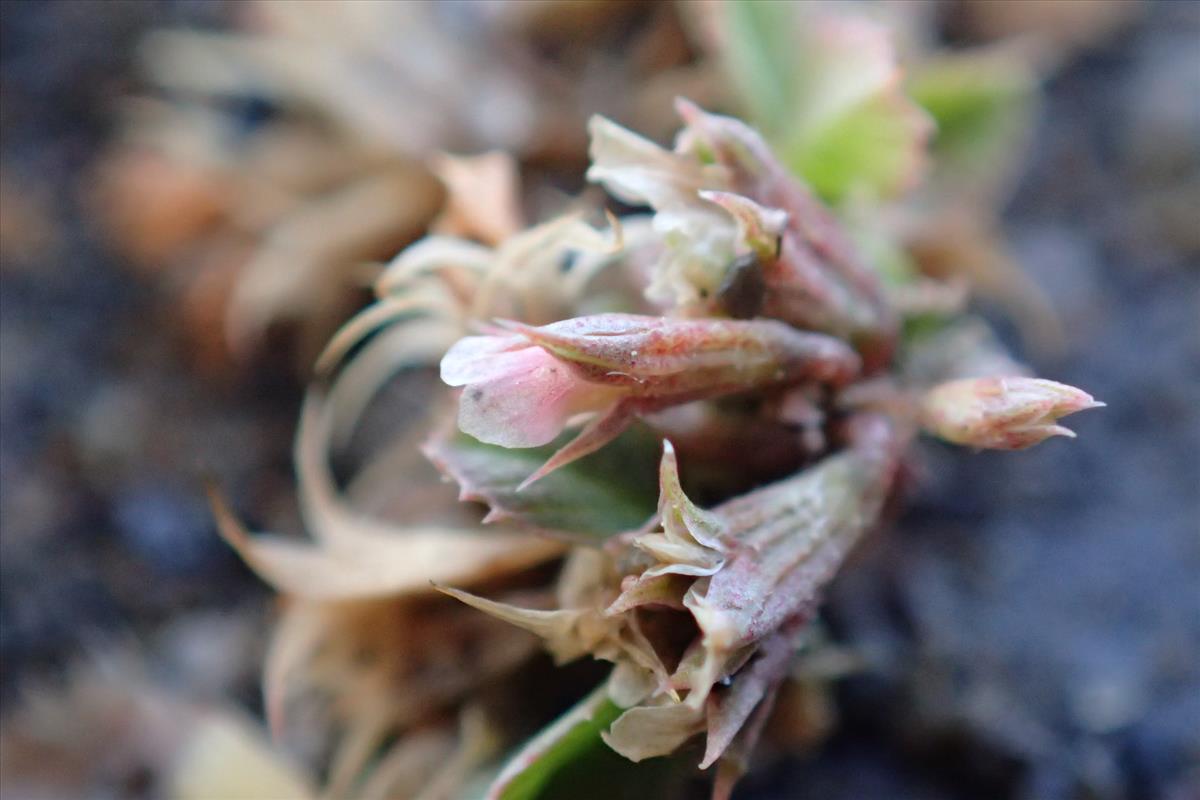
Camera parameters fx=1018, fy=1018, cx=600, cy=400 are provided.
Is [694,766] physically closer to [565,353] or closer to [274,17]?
[565,353]

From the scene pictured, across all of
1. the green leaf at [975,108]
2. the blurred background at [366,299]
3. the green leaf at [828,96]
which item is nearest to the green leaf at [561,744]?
the blurred background at [366,299]

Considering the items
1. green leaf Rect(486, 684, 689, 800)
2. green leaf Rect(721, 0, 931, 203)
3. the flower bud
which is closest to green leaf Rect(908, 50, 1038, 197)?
green leaf Rect(721, 0, 931, 203)

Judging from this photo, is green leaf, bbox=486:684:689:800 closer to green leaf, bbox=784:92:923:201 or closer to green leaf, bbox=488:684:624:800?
green leaf, bbox=488:684:624:800

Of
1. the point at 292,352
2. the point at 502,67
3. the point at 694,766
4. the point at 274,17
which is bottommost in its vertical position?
the point at 694,766

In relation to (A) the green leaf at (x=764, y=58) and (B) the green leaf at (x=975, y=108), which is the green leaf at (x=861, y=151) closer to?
(A) the green leaf at (x=764, y=58)

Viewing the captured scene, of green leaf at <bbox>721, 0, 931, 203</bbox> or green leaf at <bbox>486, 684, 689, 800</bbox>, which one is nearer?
green leaf at <bbox>486, 684, 689, 800</bbox>

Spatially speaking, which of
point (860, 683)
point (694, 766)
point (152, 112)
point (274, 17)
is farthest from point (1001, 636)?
point (152, 112)

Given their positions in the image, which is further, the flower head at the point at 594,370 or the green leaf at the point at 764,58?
the green leaf at the point at 764,58
